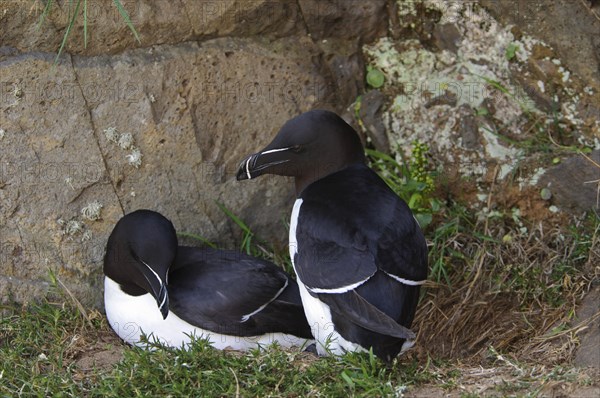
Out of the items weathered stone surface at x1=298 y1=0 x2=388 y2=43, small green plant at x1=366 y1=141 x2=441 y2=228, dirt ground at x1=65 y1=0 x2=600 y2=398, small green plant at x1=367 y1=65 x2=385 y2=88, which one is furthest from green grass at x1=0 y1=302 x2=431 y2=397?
weathered stone surface at x1=298 y1=0 x2=388 y2=43

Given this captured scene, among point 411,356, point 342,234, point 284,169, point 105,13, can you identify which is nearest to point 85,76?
point 105,13

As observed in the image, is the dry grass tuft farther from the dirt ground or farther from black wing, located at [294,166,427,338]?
black wing, located at [294,166,427,338]

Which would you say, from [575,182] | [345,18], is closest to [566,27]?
[575,182]

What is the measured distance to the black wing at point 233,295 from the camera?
4789 mm

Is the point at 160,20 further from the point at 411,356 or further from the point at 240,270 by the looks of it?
the point at 411,356

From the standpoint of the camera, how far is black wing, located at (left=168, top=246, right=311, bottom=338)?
4.79 metres

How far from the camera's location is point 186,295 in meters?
4.82

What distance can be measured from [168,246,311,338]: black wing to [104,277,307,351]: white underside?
0.04 m

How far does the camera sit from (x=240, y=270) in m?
4.98

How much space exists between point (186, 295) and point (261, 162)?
73 cm

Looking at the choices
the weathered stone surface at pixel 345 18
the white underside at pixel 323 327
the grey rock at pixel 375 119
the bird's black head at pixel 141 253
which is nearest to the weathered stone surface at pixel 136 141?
the weathered stone surface at pixel 345 18

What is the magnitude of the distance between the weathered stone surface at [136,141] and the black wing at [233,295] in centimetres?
48

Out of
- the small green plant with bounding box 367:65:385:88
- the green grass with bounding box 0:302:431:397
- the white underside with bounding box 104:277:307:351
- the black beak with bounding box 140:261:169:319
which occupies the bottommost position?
the white underside with bounding box 104:277:307:351

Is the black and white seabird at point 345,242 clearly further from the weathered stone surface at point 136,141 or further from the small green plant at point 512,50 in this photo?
the small green plant at point 512,50
